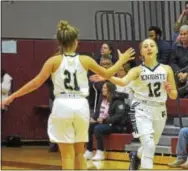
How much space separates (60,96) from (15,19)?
8434 millimetres

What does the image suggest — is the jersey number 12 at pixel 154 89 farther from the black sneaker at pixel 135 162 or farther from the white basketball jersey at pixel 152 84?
the black sneaker at pixel 135 162

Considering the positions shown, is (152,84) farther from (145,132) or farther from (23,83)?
(23,83)

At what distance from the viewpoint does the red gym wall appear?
1388cm

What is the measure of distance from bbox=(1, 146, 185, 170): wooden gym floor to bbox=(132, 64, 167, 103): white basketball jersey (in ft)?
7.05

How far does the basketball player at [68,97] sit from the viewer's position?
19.3 feet

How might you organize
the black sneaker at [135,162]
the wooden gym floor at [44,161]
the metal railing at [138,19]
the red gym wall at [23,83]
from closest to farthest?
1. the black sneaker at [135,162]
2. the wooden gym floor at [44,161]
3. the red gym wall at [23,83]
4. the metal railing at [138,19]

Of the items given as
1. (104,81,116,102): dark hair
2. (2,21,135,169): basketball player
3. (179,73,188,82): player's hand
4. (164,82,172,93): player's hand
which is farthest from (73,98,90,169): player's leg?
(104,81,116,102): dark hair

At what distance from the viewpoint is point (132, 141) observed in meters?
11.0

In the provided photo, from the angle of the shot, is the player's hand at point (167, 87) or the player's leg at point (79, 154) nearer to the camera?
the player's leg at point (79, 154)

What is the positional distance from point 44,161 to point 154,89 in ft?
12.0

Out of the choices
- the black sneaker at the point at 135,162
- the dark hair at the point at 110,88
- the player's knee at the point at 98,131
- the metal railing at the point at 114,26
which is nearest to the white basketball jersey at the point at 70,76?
the black sneaker at the point at 135,162

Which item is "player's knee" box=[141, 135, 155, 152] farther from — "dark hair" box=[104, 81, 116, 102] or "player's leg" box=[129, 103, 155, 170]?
"dark hair" box=[104, 81, 116, 102]

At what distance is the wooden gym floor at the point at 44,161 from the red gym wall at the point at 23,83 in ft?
4.70

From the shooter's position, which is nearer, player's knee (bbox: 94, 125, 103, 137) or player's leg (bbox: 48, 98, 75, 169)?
player's leg (bbox: 48, 98, 75, 169)
